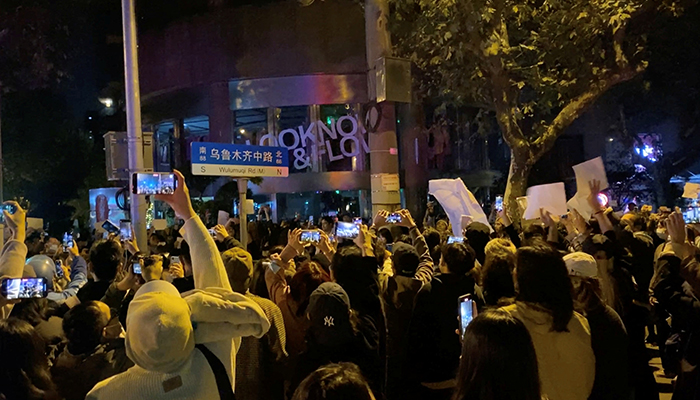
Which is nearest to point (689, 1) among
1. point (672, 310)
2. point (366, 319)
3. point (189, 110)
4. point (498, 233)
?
point (498, 233)

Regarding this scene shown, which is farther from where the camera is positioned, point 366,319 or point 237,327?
point 366,319

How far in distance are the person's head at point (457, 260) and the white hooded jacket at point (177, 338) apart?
2.25 metres

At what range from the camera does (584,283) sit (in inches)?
140

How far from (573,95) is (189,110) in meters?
16.7

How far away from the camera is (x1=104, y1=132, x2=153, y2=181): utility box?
9.19 meters

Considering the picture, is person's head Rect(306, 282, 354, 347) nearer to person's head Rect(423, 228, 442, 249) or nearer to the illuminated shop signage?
person's head Rect(423, 228, 442, 249)

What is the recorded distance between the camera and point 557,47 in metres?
13.2

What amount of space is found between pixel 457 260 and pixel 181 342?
8.91 ft

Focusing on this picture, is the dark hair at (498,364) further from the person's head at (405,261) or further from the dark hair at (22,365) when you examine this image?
the person's head at (405,261)

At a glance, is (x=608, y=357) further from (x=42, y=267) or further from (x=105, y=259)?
(x=42, y=267)

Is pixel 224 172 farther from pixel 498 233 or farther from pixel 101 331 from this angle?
pixel 101 331

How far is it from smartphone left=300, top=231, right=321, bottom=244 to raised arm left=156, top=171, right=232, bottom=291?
2470mm

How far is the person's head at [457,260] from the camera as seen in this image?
4.52 metres

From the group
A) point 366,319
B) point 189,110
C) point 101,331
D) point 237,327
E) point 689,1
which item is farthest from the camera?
point 189,110
